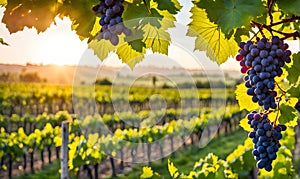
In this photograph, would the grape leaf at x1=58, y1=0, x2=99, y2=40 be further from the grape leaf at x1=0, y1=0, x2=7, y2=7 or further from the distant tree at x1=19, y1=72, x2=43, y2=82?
the distant tree at x1=19, y1=72, x2=43, y2=82

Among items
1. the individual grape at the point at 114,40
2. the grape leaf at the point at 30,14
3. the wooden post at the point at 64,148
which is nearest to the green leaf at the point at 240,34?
the individual grape at the point at 114,40

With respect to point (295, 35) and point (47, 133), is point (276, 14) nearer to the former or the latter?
point (295, 35)

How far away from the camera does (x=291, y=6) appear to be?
1.28 m

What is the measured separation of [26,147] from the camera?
10.8 meters

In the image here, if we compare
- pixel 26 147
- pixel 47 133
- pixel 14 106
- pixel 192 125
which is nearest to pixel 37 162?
pixel 26 147

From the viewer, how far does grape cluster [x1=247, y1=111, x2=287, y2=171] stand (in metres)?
1.66

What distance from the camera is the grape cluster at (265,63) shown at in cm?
144

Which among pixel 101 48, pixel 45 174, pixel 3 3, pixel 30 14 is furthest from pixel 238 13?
pixel 45 174

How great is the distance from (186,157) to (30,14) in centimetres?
1113

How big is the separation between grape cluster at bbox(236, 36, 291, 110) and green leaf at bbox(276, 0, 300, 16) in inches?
6.7

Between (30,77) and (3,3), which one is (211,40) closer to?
(3,3)

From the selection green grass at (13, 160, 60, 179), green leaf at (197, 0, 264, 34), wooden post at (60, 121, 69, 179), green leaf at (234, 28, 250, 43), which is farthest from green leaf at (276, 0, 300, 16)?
green grass at (13, 160, 60, 179)

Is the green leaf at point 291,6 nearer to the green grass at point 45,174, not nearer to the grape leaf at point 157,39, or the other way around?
the grape leaf at point 157,39

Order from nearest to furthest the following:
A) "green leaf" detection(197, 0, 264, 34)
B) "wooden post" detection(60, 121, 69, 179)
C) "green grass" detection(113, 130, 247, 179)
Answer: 1. "green leaf" detection(197, 0, 264, 34)
2. "wooden post" detection(60, 121, 69, 179)
3. "green grass" detection(113, 130, 247, 179)
